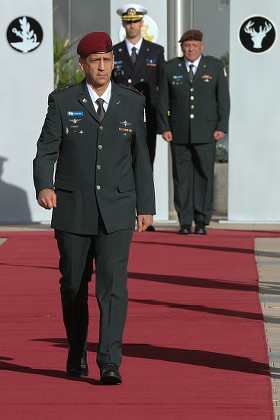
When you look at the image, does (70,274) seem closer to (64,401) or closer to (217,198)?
(64,401)

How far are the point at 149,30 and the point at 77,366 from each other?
26.1 ft

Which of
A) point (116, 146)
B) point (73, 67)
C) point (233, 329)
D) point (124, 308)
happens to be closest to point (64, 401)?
point (124, 308)

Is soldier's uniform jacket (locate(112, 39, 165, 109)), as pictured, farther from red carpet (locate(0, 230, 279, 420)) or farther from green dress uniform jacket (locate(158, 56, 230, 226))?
red carpet (locate(0, 230, 279, 420))

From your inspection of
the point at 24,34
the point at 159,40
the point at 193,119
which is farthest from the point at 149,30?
the point at 193,119

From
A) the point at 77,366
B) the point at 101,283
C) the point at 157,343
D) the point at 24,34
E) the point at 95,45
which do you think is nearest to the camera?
the point at 95,45

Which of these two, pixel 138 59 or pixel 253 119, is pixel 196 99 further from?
pixel 253 119

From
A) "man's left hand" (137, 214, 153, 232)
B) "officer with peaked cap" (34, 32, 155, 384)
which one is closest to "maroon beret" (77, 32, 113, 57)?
"officer with peaked cap" (34, 32, 155, 384)

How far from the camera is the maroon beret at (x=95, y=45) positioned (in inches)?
283

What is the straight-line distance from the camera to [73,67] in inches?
708

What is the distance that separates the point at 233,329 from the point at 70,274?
72.0 inches

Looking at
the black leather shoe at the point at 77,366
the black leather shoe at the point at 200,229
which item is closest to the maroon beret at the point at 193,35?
the black leather shoe at the point at 200,229

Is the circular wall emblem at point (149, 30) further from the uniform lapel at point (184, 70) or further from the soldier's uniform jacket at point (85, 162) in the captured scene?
the soldier's uniform jacket at point (85, 162)

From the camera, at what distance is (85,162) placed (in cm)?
733

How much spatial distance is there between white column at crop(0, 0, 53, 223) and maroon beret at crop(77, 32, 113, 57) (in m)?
7.86
